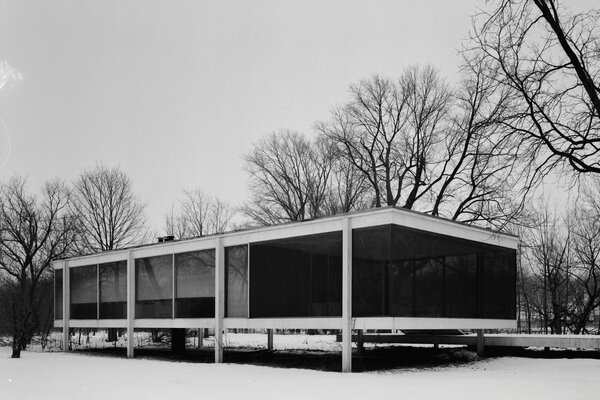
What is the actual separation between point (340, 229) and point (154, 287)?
9488 mm

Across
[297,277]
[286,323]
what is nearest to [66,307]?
[286,323]

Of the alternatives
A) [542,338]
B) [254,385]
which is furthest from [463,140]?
[254,385]

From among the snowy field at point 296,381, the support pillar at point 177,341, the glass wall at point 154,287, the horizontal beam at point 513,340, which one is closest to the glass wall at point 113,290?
the glass wall at point 154,287

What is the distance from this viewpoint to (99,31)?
55.3 feet

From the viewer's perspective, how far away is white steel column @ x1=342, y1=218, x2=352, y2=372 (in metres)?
18.3

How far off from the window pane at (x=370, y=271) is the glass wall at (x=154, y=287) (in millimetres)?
8739

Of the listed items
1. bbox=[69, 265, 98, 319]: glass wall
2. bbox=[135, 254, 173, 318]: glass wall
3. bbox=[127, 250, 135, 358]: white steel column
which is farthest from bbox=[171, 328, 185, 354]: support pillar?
bbox=[69, 265, 98, 319]: glass wall

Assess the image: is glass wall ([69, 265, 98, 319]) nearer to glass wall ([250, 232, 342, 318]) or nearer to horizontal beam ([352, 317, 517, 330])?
glass wall ([250, 232, 342, 318])

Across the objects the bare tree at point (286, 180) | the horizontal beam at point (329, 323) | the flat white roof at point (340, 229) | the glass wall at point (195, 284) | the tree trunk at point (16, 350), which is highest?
the bare tree at point (286, 180)

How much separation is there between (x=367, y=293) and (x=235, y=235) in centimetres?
565

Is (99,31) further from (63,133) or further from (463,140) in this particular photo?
(463,140)

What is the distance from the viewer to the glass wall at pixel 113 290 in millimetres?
27156

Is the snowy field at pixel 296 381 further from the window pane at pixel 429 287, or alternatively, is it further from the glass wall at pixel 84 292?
the glass wall at pixel 84 292

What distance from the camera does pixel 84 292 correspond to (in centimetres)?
2964
